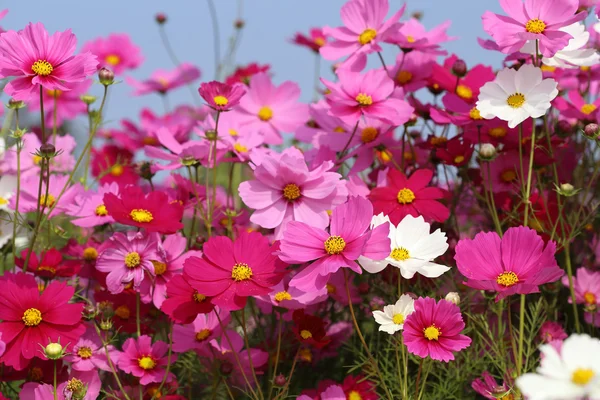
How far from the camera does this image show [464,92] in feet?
4.81

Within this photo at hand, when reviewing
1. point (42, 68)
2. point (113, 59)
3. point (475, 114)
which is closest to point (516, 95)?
point (475, 114)

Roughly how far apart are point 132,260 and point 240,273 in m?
0.19

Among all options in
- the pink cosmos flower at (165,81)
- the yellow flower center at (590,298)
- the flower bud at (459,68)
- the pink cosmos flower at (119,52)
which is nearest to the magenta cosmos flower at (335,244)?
the flower bud at (459,68)

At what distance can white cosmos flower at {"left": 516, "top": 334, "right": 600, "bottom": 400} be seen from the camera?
27.2 inches

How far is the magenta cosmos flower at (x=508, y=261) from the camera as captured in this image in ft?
3.36

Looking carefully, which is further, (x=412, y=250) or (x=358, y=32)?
(x=358, y=32)

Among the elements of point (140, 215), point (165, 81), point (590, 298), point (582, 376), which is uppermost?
point (165, 81)

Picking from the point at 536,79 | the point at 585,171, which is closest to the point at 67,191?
the point at 536,79

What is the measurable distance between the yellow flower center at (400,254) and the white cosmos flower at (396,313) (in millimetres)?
57

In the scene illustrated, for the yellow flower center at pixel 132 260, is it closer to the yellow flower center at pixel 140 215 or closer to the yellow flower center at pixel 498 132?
the yellow flower center at pixel 140 215

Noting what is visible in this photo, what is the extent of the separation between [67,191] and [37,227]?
240mm

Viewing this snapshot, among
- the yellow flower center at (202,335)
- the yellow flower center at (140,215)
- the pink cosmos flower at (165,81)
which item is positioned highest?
the pink cosmos flower at (165,81)

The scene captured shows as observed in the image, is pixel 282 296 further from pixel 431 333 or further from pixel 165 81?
pixel 165 81

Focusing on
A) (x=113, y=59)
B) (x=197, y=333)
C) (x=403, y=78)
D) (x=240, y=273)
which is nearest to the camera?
(x=240, y=273)
